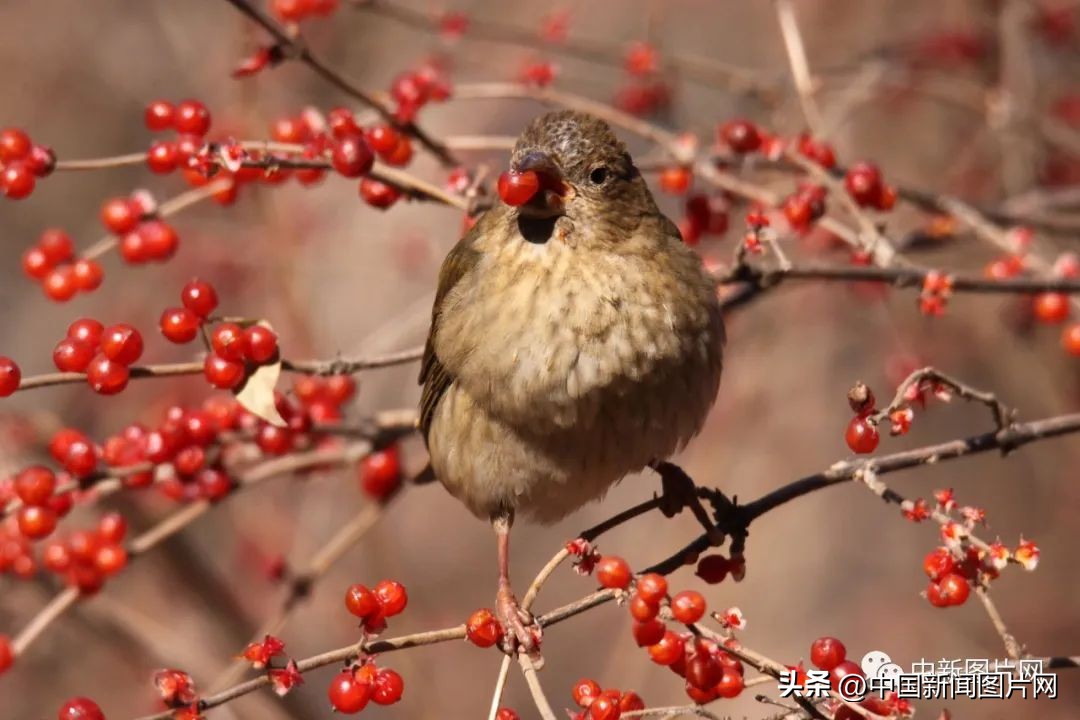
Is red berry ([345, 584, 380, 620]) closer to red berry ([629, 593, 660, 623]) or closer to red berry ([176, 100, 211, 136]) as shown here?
red berry ([629, 593, 660, 623])

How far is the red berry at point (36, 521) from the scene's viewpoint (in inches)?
99.6

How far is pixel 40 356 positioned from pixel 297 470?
12.1 feet

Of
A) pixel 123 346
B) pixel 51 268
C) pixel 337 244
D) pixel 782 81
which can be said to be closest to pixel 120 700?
pixel 337 244

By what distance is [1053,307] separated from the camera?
2828mm

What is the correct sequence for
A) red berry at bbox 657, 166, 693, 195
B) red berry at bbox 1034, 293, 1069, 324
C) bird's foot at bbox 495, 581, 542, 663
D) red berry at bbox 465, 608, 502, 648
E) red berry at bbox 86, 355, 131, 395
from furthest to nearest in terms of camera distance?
red berry at bbox 657, 166, 693, 195, red berry at bbox 1034, 293, 1069, 324, red berry at bbox 86, 355, 131, 395, bird's foot at bbox 495, 581, 542, 663, red berry at bbox 465, 608, 502, 648

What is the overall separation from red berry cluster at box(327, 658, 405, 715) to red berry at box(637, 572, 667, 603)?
16.4 inches

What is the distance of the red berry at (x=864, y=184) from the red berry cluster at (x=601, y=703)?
53.8 inches

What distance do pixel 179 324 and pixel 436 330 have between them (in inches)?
28.3

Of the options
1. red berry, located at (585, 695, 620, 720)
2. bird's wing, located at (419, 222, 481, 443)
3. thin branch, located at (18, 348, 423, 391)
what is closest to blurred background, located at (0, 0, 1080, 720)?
bird's wing, located at (419, 222, 481, 443)

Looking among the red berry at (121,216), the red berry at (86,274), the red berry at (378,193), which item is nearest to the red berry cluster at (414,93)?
the red berry at (378,193)

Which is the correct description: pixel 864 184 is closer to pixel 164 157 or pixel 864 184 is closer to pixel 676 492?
pixel 676 492

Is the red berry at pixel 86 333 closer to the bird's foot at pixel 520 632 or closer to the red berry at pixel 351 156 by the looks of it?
the red berry at pixel 351 156

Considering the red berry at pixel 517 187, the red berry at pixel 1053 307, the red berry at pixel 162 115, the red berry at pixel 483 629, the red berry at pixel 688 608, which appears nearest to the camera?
the red berry at pixel 688 608

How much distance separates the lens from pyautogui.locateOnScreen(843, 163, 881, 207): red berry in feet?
9.35
